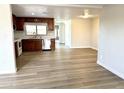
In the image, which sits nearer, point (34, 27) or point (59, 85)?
point (59, 85)

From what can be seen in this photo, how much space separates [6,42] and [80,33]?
6232mm

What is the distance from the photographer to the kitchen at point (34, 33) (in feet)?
25.0

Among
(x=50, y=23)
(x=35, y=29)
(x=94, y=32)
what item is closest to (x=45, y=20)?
(x=50, y=23)

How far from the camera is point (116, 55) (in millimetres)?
3688

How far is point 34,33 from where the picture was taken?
823 centimetres

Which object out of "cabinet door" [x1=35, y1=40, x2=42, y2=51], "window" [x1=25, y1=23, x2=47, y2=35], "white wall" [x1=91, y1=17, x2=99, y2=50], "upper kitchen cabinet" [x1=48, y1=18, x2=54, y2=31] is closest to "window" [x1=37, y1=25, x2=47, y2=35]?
"window" [x1=25, y1=23, x2=47, y2=35]

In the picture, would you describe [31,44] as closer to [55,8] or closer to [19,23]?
[19,23]

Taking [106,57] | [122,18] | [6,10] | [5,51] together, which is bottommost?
[106,57]
